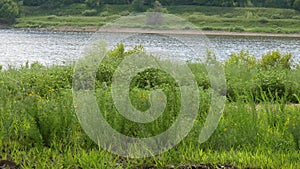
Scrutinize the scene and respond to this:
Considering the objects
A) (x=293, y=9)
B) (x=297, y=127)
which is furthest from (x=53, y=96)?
(x=293, y=9)

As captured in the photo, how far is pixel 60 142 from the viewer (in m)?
4.71

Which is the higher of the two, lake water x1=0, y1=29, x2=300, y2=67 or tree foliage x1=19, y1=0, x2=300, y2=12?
tree foliage x1=19, y1=0, x2=300, y2=12

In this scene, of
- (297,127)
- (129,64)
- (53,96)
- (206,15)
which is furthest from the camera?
(206,15)

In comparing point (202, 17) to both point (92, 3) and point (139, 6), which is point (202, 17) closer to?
point (139, 6)

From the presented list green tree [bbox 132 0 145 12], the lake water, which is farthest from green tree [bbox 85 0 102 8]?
the lake water

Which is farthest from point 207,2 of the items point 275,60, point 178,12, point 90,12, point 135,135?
point 135,135

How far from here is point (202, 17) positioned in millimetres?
73188

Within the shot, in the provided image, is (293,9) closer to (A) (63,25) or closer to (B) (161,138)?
(A) (63,25)

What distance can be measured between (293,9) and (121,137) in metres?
83.5

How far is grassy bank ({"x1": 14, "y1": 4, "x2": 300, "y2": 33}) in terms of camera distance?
225 ft

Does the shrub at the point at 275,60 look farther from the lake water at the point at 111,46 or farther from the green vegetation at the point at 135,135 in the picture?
the green vegetation at the point at 135,135

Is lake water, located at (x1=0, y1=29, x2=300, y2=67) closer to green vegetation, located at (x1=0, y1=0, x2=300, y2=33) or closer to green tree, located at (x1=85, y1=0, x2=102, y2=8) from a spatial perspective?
green vegetation, located at (x1=0, y1=0, x2=300, y2=33)

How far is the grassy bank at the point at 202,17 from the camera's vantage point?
68.6 m

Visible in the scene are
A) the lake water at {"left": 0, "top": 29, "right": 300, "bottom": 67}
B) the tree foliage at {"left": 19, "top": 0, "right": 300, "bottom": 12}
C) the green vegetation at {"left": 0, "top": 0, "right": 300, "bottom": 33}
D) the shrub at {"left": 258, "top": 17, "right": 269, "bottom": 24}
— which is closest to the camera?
the lake water at {"left": 0, "top": 29, "right": 300, "bottom": 67}
